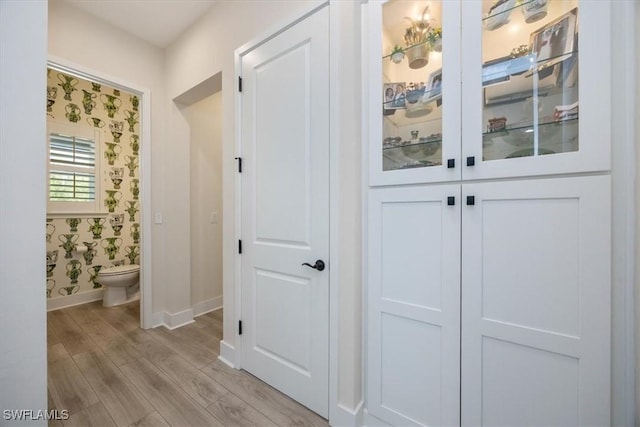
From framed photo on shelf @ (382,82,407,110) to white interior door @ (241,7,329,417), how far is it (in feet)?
1.04

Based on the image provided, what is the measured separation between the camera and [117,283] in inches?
125

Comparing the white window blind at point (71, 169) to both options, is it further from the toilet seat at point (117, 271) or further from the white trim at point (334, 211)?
the white trim at point (334, 211)

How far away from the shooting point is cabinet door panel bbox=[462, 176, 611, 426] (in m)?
0.88

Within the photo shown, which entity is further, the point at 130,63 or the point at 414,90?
the point at 130,63

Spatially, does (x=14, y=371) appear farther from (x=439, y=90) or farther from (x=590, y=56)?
(x=590, y=56)

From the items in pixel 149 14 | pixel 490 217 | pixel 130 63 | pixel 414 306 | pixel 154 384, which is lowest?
pixel 154 384

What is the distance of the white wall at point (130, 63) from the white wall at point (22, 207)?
1.33 m

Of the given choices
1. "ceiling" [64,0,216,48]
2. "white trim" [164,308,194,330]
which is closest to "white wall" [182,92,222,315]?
"white trim" [164,308,194,330]

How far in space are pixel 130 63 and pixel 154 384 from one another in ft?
9.16

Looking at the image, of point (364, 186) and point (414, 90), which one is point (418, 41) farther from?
point (364, 186)

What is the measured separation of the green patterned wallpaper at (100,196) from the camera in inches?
125

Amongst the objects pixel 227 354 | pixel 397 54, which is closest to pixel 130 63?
pixel 397 54

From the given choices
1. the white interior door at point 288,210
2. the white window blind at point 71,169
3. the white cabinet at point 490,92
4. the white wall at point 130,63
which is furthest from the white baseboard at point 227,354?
the white window blind at point 71,169

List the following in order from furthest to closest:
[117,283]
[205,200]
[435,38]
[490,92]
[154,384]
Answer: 1. [117,283]
2. [205,200]
3. [154,384]
4. [435,38]
5. [490,92]
